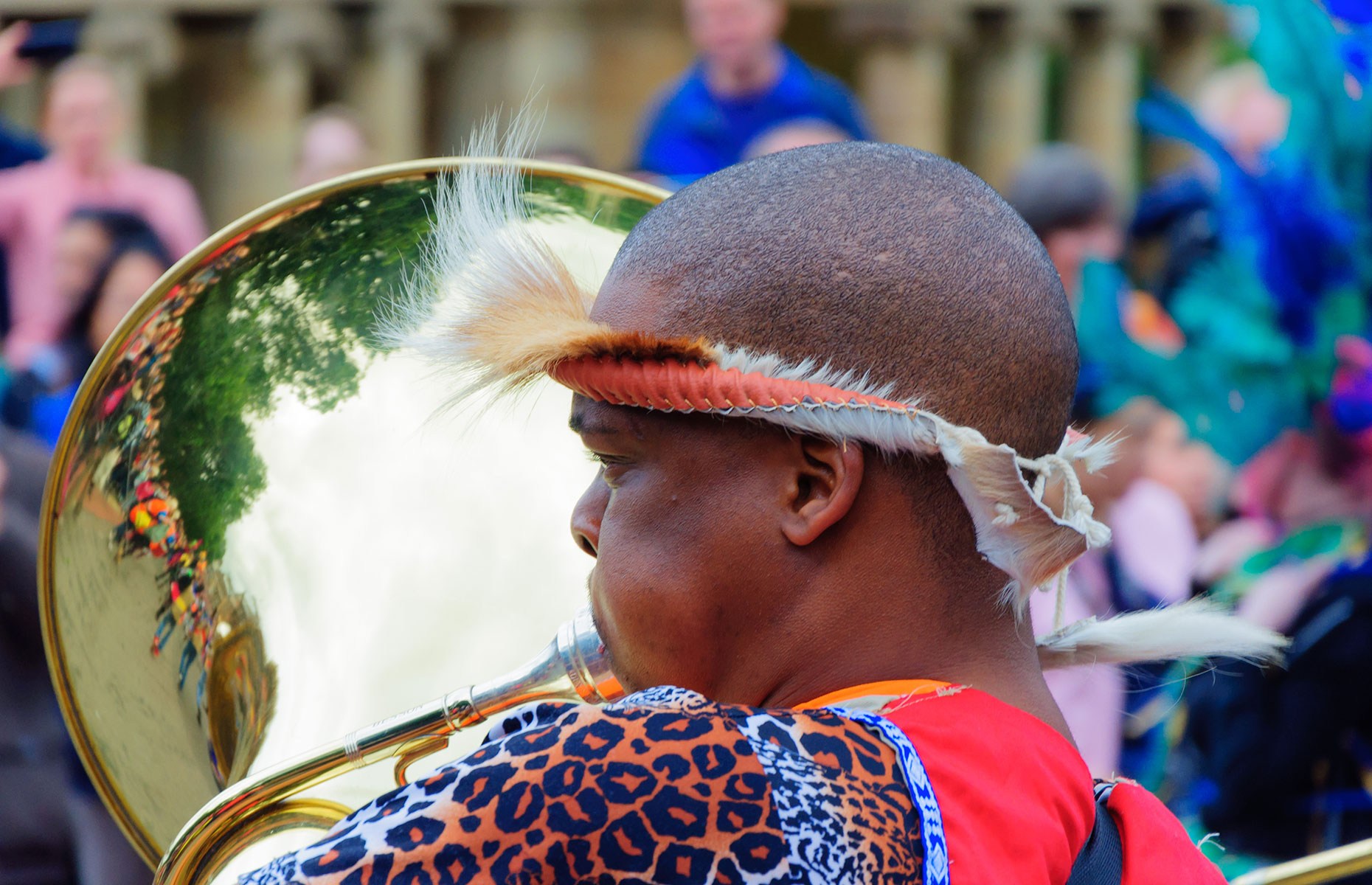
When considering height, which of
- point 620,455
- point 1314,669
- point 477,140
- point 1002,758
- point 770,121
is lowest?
point 1314,669

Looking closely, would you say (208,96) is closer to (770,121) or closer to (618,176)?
(770,121)

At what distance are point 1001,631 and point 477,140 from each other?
25.0 inches

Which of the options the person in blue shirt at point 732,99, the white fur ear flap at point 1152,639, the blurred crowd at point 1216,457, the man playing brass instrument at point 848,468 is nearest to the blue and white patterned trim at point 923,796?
the man playing brass instrument at point 848,468

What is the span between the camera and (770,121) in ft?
13.7

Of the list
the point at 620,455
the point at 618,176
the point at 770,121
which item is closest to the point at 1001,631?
the point at 620,455

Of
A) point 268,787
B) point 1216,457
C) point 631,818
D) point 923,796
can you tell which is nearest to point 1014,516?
point 923,796

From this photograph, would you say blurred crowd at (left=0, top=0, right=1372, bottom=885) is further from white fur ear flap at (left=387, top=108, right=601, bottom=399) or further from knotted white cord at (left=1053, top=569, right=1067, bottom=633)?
white fur ear flap at (left=387, top=108, right=601, bottom=399)

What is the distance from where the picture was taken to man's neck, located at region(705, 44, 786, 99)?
4258mm

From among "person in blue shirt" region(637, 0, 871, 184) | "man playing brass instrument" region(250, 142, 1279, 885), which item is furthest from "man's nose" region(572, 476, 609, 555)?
"person in blue shirt" region(637, 0, 871, 184)

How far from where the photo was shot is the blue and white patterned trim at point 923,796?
95cm

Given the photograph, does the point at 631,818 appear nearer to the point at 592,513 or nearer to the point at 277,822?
the point at 592,513

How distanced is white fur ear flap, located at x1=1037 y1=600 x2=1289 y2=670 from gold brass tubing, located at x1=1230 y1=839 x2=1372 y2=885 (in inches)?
23.0

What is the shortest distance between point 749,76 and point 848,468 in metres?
3.35

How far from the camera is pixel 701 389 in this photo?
1.08 meters
